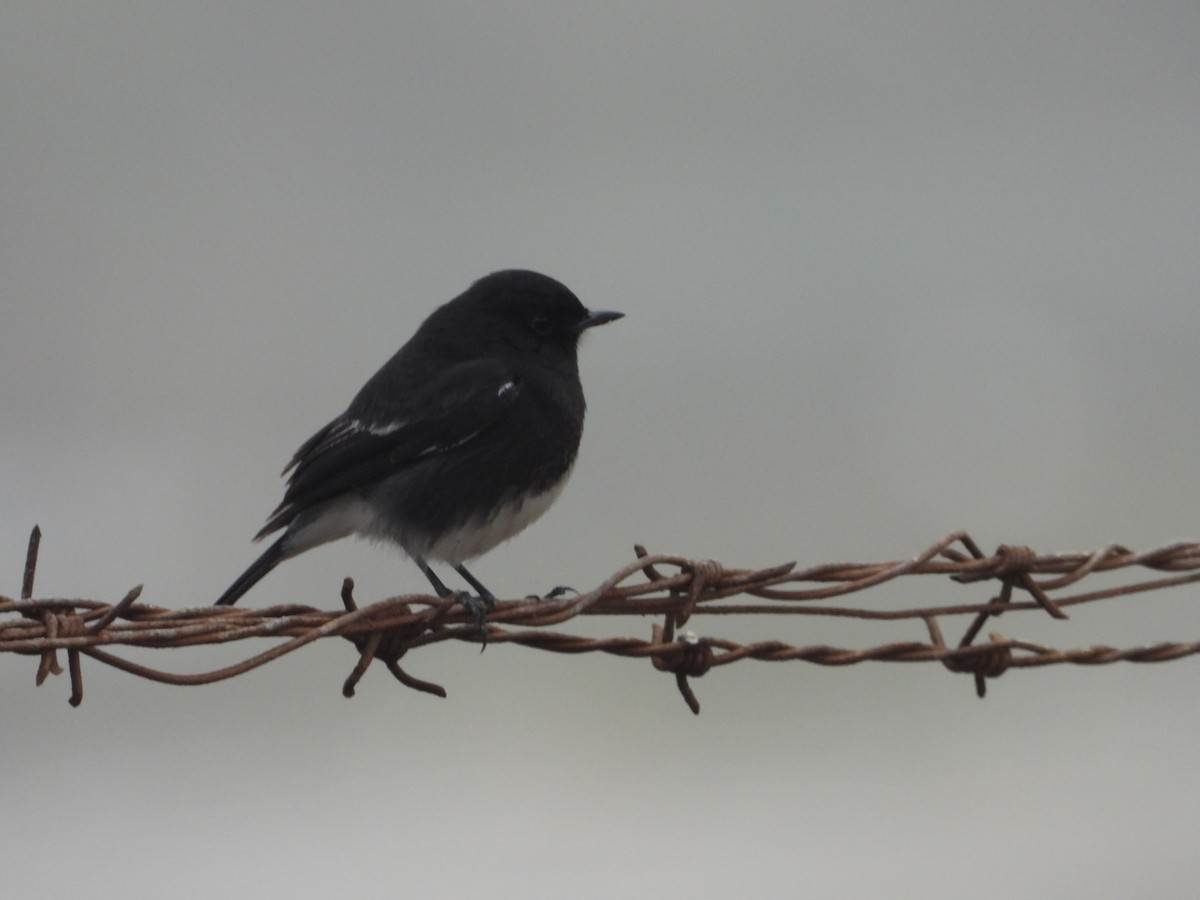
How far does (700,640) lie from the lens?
2721 mm

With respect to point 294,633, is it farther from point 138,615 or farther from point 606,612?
point 606,612

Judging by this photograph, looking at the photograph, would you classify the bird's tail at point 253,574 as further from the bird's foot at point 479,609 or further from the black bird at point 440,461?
the bird's foot at point 479,609

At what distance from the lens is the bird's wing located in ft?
14.6

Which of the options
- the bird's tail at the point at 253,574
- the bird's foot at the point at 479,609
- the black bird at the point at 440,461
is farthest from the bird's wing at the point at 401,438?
the bird's foot at the point at 479,609

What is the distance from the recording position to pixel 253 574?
15.3 ft

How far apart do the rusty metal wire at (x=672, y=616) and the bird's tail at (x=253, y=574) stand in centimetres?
187

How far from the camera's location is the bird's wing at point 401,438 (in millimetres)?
4441

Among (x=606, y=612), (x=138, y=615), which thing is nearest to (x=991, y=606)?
(x=606, y=612)

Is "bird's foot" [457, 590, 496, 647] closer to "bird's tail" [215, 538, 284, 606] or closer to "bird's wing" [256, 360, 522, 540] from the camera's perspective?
"bird's wing" [256, 360, 522, 540]

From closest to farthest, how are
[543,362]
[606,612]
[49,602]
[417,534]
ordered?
[49,602]
[606,612]
[417,534]
[543,362]

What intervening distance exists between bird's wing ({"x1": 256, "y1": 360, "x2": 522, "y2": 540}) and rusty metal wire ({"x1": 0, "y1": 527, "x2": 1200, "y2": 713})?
1672 millimetres

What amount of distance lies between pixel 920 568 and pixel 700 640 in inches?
18.6

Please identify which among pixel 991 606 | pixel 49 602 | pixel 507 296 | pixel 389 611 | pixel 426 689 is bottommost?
pixel 991 606

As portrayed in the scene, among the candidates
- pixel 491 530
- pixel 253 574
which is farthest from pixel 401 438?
pixel 253 574
